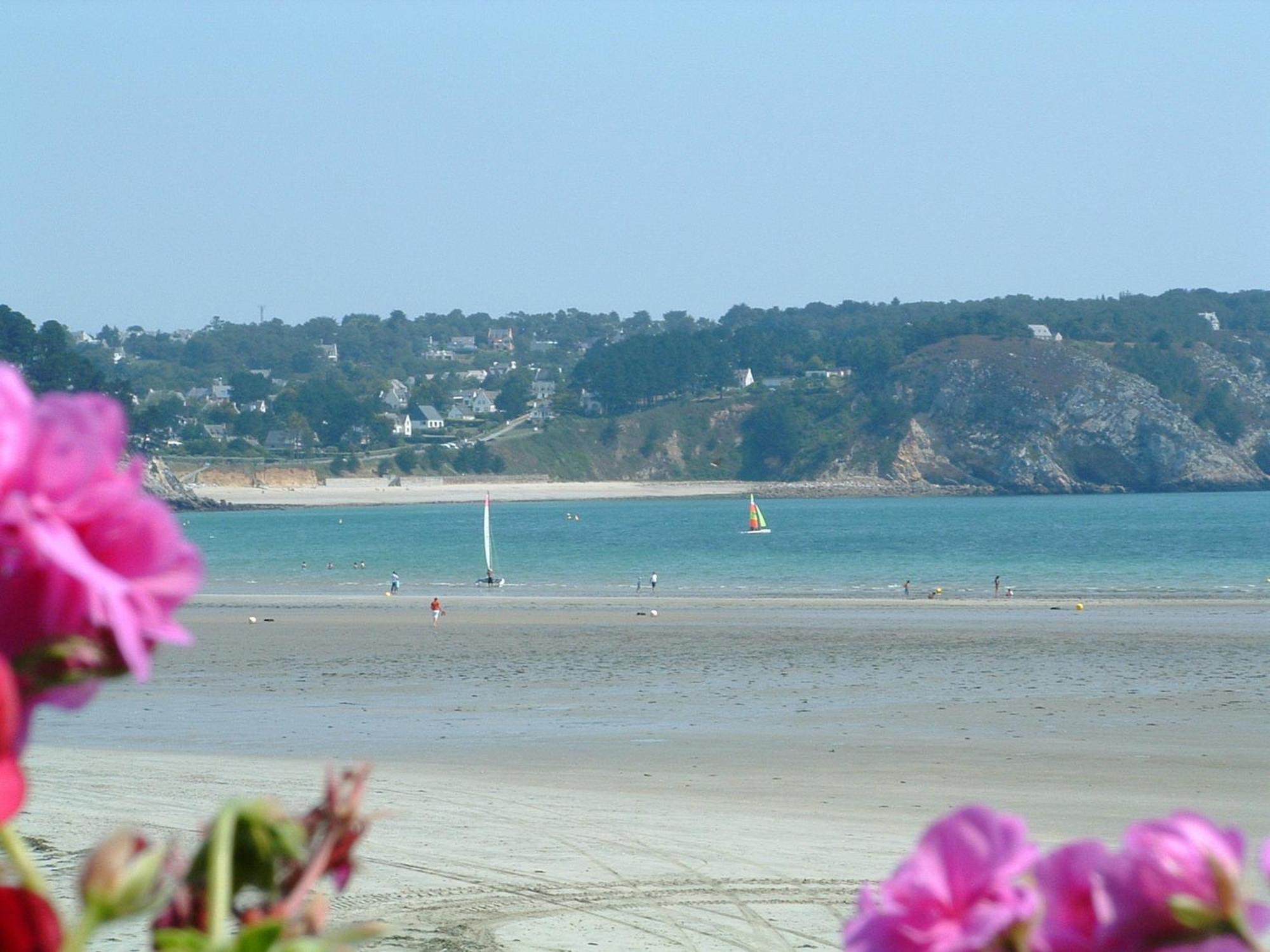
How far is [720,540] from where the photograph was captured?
81.6 meters

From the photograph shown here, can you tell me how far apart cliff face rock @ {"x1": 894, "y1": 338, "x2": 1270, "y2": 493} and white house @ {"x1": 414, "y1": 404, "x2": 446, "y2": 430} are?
62.4 m

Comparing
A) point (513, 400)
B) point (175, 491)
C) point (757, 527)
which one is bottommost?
point (757, 527)

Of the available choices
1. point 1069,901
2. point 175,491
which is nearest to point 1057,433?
point 175,491

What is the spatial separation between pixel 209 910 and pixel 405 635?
31.0 m

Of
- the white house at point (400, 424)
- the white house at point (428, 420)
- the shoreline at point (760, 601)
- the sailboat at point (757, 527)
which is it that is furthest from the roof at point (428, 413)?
the shoreline at point (760, 601)

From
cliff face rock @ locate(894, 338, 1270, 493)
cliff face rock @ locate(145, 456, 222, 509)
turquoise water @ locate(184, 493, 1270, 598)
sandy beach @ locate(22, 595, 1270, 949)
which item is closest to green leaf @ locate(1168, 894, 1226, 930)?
sandy beach @ locate(22, 595, 1270, 949)

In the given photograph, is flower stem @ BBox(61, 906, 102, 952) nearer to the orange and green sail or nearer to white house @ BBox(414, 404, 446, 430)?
the orange and green sail

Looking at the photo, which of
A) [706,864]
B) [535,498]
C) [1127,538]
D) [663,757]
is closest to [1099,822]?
[706,864]

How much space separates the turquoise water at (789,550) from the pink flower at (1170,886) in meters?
43.6

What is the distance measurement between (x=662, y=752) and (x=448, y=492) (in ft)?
456

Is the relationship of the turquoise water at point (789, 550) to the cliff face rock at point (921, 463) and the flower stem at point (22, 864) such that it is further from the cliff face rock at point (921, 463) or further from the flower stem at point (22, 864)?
the flower stem at point (22, 864)

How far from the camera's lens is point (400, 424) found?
591 ft

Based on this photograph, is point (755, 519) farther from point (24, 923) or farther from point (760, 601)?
point (24, 923)

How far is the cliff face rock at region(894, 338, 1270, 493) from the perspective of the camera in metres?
144
